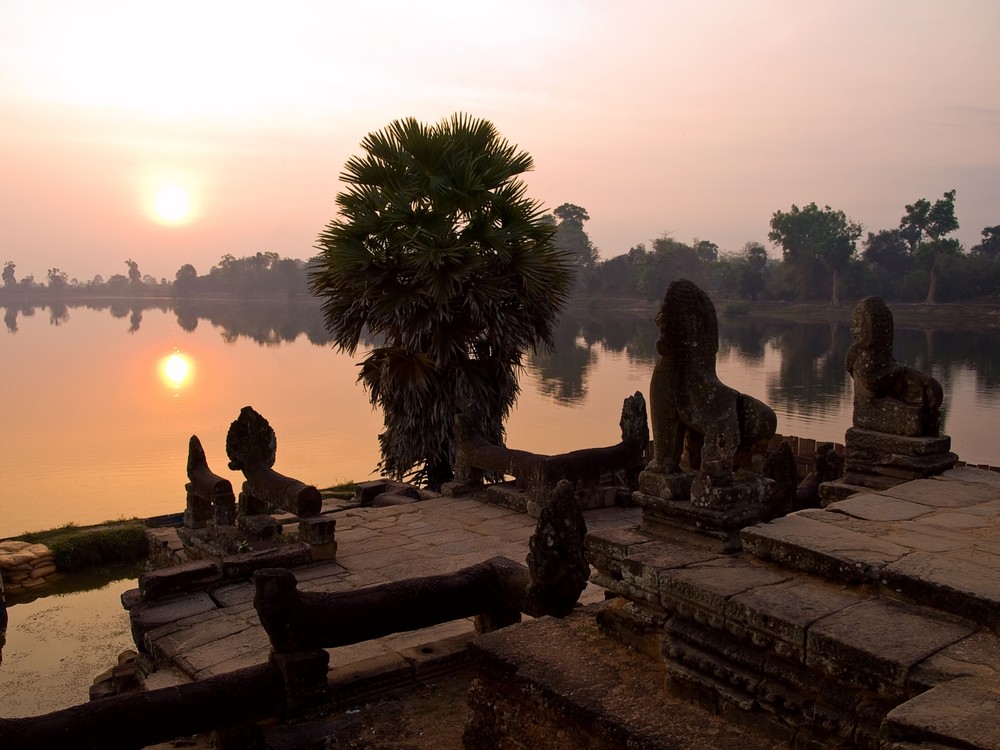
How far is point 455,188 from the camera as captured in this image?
11039 millimetres

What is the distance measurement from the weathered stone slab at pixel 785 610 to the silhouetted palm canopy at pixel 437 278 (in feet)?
24.7

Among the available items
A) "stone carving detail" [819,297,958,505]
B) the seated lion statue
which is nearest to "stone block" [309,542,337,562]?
the seated lion statue

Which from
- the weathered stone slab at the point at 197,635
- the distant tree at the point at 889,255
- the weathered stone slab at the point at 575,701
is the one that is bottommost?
the weathered stone slab at the point at 197,635

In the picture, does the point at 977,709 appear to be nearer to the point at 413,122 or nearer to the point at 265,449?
the point at 265,449

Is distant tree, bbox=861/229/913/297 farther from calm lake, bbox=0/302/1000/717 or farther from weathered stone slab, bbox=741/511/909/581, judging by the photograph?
weathered stone slab, bbox=741/511/909/581

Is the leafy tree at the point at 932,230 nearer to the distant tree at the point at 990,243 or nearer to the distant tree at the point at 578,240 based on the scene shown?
the distant tree at the point at 990,243

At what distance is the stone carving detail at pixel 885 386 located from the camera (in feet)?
19.2

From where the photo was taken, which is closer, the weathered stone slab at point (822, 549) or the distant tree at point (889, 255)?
the weathered stone slab at point (822, 549)

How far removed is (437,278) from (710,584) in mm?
7699

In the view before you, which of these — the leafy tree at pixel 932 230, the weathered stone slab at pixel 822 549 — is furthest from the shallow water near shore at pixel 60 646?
the leafy tree at pixel 932 230

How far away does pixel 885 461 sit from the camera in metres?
5.83

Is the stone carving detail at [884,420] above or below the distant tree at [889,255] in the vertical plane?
below

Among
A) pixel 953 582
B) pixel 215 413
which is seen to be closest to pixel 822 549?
pixel 953 582

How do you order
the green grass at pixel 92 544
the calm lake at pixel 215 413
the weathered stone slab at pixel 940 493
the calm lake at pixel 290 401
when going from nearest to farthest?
the weathered stone slab at pixel 940 493, the calm lake at pixel 215 413, the green grass at pixel 92 544, the calm lake at pixel 290 401
